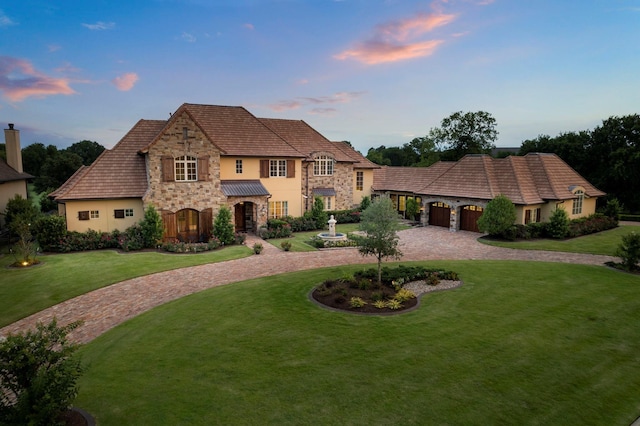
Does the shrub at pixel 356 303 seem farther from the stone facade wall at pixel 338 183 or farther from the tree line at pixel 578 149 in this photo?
the tree line at pixel 578 149

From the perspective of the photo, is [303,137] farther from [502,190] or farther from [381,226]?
[381,226]

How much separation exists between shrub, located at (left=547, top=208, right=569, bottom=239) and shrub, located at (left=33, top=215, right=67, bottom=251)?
35371 mm

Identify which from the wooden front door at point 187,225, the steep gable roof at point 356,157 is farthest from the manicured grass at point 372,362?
the steep gable roof at point 356,157

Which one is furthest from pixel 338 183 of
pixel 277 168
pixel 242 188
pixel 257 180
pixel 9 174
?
pixel 9 174

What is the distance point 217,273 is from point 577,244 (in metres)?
25.8

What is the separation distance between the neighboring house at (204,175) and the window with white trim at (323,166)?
10 cm

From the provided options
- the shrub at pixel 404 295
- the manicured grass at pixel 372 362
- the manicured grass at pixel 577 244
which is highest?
the shrub at pixel 404 295

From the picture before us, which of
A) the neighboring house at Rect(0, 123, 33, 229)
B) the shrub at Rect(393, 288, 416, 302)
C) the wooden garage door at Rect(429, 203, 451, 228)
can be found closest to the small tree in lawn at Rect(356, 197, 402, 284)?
the shrub at Rect(393, 288, 416, 302)

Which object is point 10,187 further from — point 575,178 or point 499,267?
point 575,178

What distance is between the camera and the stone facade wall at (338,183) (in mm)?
37562

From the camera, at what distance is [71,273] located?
64.5 feet

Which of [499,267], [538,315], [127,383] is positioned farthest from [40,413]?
[499,267]

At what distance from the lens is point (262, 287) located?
56.6ft

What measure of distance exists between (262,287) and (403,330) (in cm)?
715
